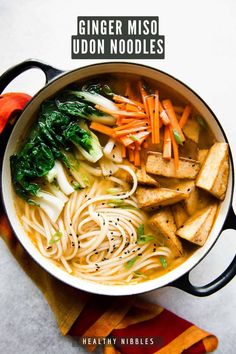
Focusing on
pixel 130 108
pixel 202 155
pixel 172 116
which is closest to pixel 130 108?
pixel 130 108

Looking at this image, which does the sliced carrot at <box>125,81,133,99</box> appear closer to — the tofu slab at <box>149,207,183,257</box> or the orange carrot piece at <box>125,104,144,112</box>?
the orange carrot piece at <box>125,104,144,112</box>

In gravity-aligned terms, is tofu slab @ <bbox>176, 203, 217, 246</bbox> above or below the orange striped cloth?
above

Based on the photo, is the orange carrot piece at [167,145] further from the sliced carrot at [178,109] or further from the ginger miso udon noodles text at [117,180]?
the sliced carrot at [178,109]

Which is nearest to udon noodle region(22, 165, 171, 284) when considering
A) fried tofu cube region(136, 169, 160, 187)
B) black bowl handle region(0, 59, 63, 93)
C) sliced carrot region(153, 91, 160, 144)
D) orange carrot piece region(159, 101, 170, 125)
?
fried tofu cube region(136, 169, 160, 187)

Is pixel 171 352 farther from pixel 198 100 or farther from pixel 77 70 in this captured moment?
pixel 77 70

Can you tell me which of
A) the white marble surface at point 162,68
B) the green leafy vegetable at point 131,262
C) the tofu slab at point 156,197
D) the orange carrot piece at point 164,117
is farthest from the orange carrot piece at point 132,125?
the green leafy vegetable at point 131,262

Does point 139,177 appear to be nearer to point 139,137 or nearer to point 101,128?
point 139,137
